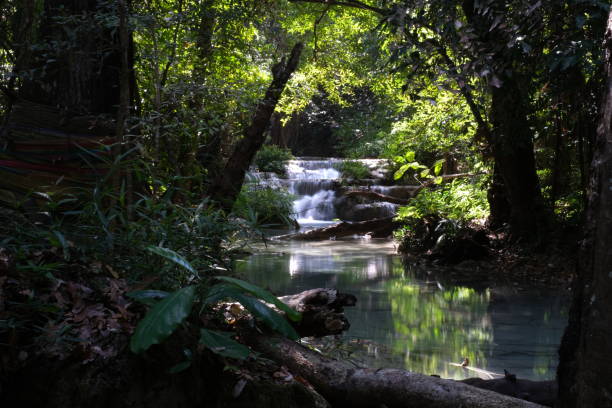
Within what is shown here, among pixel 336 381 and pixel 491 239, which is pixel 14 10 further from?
pixel 491 239

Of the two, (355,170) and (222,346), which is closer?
(222,346)

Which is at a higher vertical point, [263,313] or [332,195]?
[332,195]

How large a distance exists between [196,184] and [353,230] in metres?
6.94

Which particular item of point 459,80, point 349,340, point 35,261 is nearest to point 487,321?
point 349,340

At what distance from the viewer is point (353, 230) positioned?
12.9 meters

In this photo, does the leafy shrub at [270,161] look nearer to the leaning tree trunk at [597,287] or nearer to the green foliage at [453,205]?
the green foliage at [453,205]

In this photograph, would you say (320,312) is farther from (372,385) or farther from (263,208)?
(263,208)

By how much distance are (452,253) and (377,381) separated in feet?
23.1

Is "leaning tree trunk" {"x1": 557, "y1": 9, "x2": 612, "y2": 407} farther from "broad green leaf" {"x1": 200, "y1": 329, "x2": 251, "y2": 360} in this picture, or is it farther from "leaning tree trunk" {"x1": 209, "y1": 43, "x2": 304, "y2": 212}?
"leaning tree trunk" {"x1": 209, "y1": 43, "x2": 304, "y2": 212}

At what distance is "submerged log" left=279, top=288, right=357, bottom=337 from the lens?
3.10 m

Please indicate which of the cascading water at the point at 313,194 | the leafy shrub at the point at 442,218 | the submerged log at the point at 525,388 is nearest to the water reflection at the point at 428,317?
the submerged log at the point at 525,388

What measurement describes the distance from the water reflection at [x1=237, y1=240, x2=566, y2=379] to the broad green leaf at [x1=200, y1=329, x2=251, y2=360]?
1.66m

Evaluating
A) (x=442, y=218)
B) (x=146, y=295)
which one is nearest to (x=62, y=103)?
(x=146, y=295)

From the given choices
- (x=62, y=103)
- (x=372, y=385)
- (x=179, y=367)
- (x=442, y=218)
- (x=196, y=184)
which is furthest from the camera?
(x=442, y=218)
